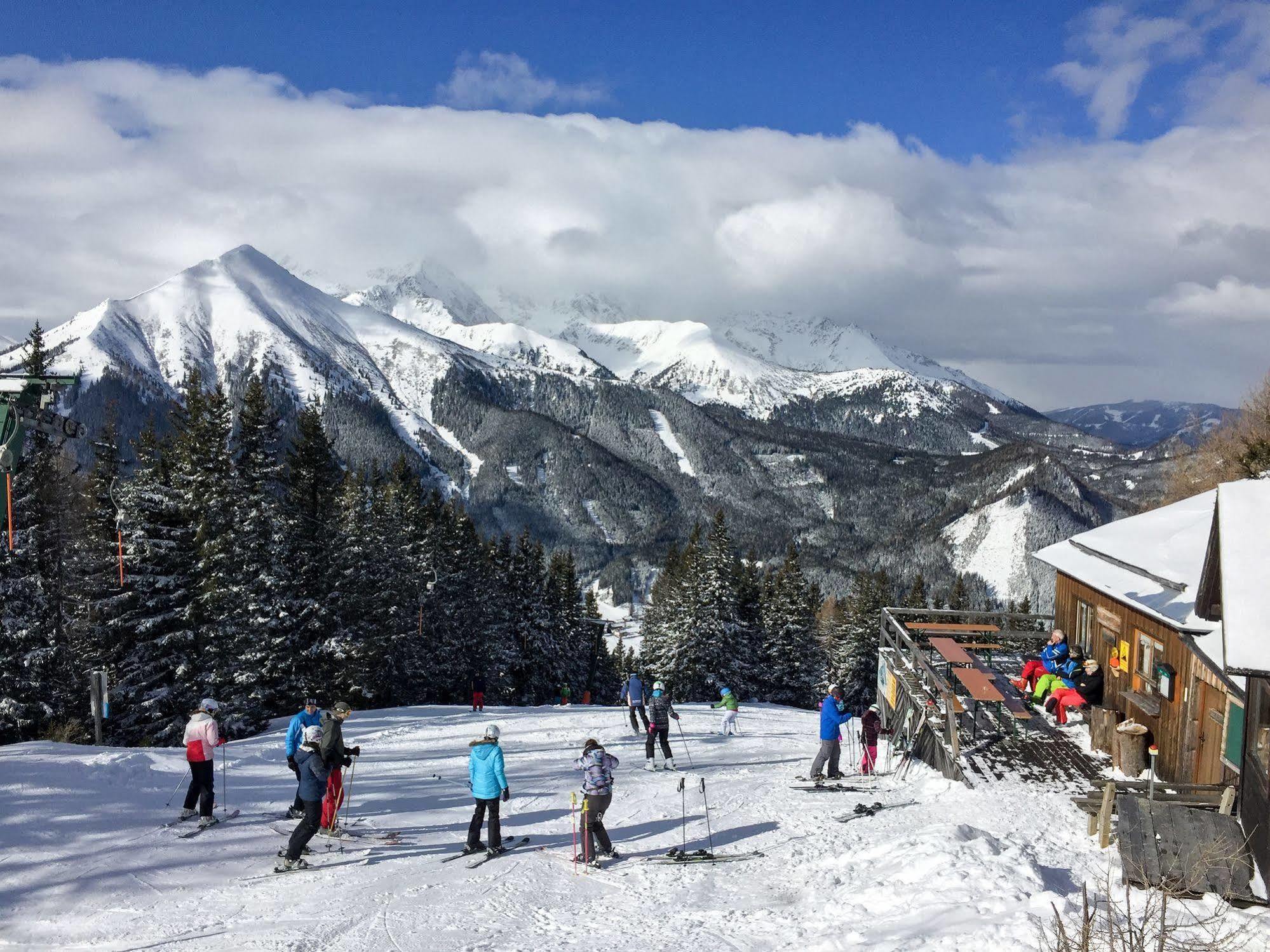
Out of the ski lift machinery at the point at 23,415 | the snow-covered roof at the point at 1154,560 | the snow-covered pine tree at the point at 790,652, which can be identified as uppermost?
the ski lift machinery at the point at 23,415

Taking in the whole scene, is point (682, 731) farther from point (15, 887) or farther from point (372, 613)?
point (372, 613)

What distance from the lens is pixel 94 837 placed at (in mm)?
10734

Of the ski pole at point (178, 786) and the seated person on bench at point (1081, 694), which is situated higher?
the seated person on bench at point (1081, 694)

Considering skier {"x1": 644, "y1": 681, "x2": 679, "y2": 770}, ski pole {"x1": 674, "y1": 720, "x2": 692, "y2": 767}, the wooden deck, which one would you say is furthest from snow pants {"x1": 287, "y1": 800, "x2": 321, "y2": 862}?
the wooden deck

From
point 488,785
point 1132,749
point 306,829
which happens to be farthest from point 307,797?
point 1132,749

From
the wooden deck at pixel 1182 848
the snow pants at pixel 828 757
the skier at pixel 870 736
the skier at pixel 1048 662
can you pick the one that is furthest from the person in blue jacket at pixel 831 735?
the skier at pixel 1048 662

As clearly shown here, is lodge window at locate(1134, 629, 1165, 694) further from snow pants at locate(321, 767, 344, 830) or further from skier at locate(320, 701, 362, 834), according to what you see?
snow pants at locate(321, 767, 344, 830)

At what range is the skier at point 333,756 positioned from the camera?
10492mm

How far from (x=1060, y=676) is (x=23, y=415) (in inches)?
756

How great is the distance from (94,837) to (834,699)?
37.0 feet

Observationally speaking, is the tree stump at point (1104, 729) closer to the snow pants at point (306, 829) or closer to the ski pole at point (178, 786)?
the snow pants at point (306, 829)

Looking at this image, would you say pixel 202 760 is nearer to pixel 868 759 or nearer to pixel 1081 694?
pixel 868 759

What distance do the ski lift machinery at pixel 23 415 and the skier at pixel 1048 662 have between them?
18735 mm

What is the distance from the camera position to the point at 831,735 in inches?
602
